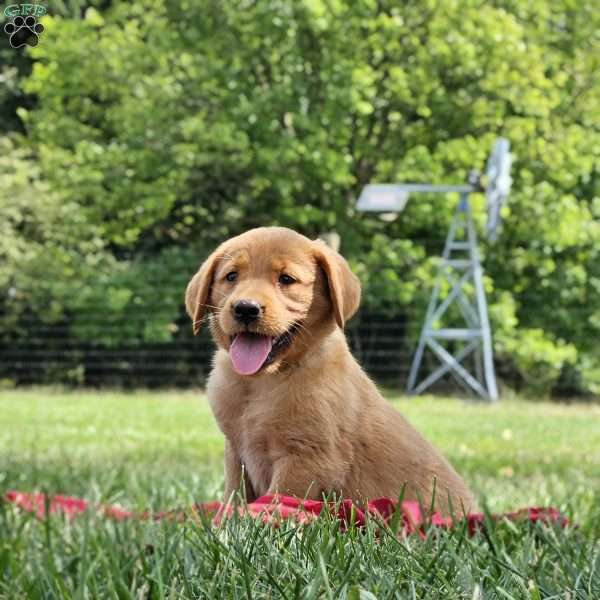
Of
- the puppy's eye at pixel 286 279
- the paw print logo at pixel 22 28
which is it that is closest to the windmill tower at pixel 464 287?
the puppy's eye at pixel 286 279

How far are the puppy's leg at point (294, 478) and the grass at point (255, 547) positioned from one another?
0.14 metres

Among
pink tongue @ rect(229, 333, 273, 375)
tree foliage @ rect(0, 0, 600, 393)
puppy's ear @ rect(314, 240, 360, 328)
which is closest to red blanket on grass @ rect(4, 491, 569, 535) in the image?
pink tongue @ rect(229, 333, 273, 375)

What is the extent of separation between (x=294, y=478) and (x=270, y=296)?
1.19ft

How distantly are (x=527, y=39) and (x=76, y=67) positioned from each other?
8.25 meters

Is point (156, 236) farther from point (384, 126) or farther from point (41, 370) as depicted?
point (384, 126)

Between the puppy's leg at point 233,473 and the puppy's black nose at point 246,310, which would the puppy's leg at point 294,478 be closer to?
the puppy's leg at point 233,473

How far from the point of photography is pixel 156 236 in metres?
13.9

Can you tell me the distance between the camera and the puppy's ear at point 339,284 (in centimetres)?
174

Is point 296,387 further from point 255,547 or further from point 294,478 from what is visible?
point 255,547

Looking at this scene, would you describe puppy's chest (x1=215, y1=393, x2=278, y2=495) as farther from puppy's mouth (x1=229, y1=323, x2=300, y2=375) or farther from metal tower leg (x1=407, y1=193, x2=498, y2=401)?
metal tower leg (x1=407, y1=193, x2=498, y2=401)

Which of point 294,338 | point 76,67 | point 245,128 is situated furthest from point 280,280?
point 76,67

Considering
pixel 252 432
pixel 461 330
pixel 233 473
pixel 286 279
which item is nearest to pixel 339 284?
pixel 286 279

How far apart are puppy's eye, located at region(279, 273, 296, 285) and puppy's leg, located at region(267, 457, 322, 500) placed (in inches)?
13.4

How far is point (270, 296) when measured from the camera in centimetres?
165
